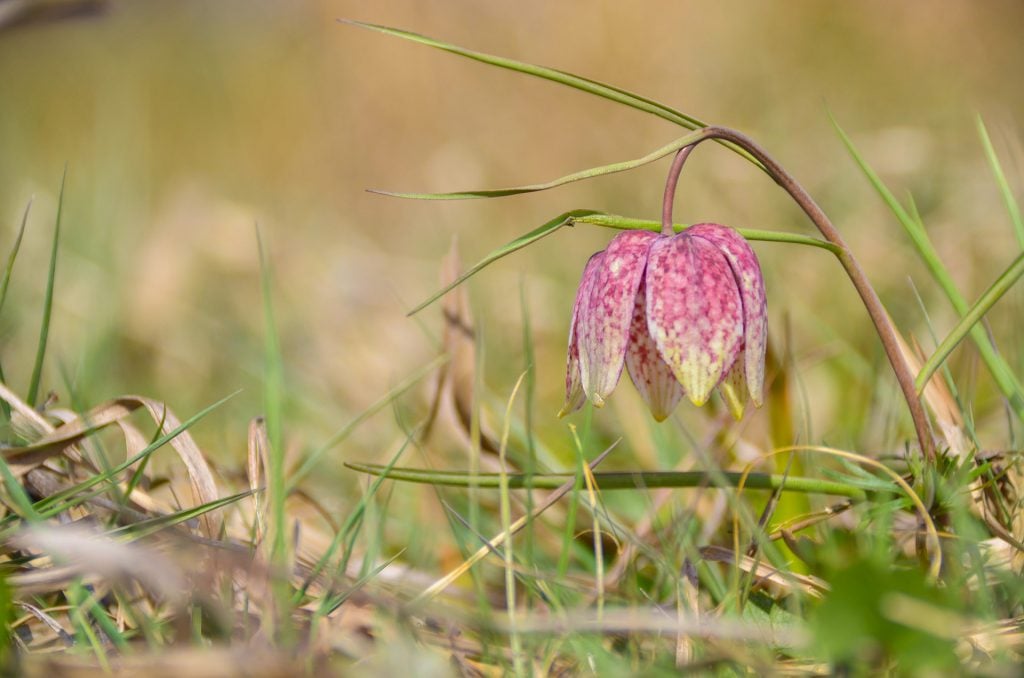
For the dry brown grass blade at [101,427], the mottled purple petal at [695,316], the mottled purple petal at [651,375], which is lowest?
the dry brown grass blade at [101,427]

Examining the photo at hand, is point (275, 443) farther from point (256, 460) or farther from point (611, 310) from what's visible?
point (611, 310)

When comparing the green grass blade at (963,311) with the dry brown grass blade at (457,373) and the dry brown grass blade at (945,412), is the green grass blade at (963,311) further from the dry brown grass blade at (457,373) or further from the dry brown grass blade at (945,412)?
the dry brown grass blade at (457,373)

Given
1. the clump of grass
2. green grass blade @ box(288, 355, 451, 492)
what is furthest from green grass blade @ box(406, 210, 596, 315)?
green grass blade @ box(288, 355, 451, 492)

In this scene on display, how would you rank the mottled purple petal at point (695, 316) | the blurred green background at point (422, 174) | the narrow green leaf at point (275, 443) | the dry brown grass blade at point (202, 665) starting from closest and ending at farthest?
the dry brown grass blade at point (202, 665)
the narrow green leaf at point (275, 443)
the mottled purple petal at point (695, 316)
the blurred green background at point (422, 174)

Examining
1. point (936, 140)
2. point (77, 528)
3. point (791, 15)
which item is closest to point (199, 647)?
point (77, 528)

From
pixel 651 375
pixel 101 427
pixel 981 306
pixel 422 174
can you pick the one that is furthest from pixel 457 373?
pixel 422 174

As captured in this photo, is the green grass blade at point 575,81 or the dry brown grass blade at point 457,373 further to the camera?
the dry brown grass blade at point 457,373

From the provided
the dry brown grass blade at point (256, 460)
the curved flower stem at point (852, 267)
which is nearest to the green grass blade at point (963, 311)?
the curved flower stem at point (852, 267)
